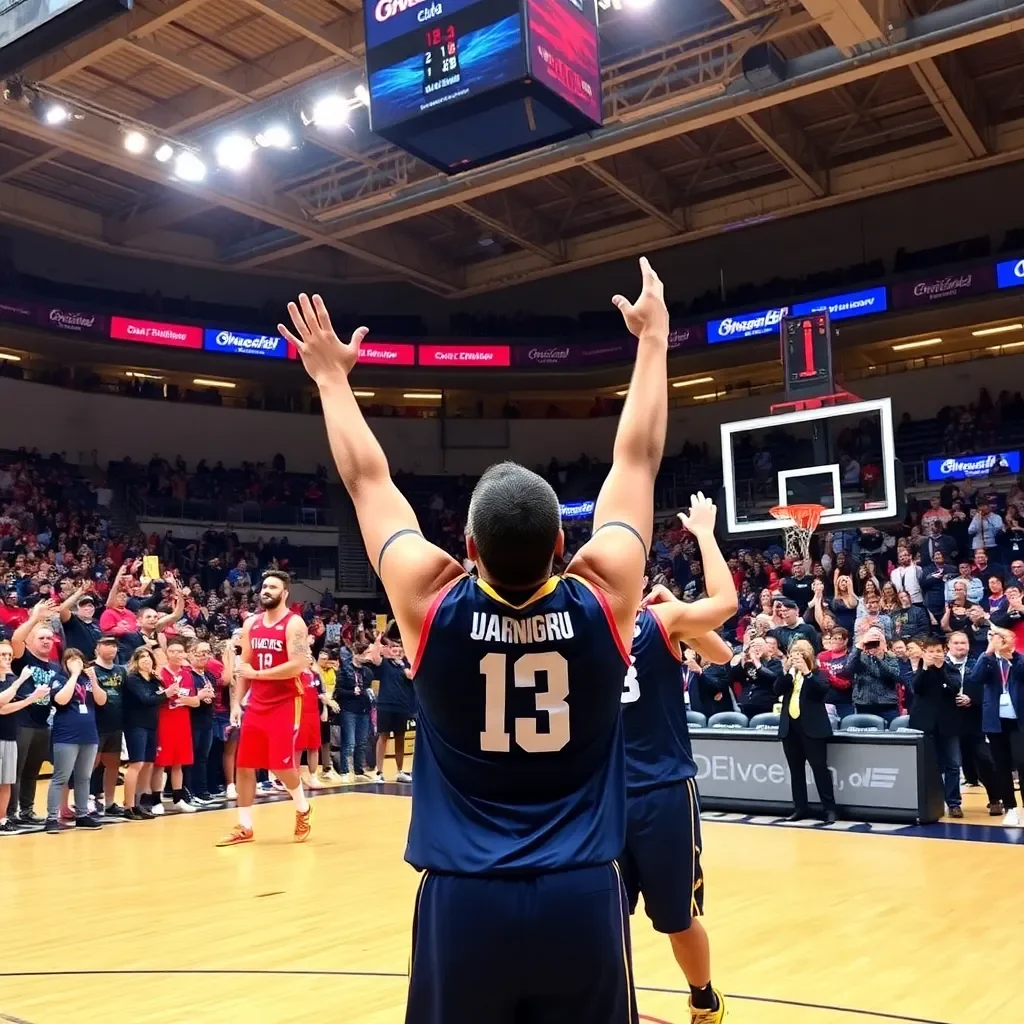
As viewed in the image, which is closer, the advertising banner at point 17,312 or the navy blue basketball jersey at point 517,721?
the navy blue basketball jersey at point 517,721

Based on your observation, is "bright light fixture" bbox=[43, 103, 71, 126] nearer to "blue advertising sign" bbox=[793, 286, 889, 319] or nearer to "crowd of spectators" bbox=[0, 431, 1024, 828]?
"crowd of spectators" bbox=[0, 431, 1024, 828]

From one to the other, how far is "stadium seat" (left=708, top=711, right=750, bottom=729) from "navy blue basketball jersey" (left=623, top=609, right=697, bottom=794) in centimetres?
725

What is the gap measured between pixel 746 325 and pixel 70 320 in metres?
15.0

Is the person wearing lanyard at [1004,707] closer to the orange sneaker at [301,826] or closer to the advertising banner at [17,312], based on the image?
the orange sneaker at [301,826]

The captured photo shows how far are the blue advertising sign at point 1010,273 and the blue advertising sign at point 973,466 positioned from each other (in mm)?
3339

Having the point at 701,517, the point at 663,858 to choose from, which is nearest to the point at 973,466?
the point at 701,517

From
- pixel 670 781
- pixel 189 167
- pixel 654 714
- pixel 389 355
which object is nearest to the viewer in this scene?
pixel 670 781

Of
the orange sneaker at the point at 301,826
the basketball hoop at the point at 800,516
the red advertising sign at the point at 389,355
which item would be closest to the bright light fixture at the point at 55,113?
the basketball hoop at the point at 800,516

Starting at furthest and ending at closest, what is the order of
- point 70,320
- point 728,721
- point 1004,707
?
point 70,320
point 728,721
point 1004,707

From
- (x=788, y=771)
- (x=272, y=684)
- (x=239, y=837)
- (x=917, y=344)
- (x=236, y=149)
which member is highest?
(x=236, y=149)

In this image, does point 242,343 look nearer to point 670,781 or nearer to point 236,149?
point 236,149

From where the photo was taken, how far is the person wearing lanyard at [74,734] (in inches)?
392

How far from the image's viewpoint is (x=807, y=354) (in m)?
14.4

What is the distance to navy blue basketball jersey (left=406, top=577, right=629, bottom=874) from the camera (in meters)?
1.97
